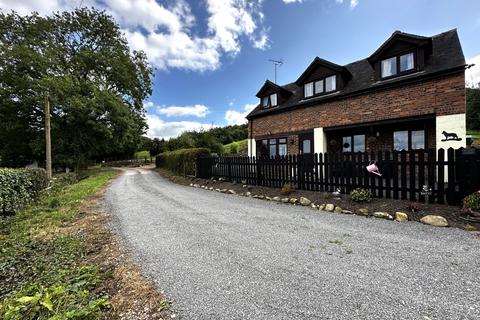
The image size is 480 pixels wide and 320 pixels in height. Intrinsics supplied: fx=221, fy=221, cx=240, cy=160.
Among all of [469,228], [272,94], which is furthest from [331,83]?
[469,228]

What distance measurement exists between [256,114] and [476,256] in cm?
1521

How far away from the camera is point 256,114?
685 inches

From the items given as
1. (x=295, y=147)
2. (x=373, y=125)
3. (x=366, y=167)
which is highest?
(x=373, y=125)

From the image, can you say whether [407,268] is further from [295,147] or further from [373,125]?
[295,147]

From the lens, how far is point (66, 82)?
1969cm

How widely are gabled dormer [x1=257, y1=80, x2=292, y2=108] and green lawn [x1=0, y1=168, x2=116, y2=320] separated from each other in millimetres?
14046

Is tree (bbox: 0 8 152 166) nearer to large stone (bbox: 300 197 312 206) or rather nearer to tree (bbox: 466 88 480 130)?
large stone (bbox: 300 197 312 206)

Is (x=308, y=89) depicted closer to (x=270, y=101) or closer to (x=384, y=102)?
(x=270, y=101)

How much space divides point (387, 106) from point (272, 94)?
8027 mm

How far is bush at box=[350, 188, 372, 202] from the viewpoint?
19.8 ft

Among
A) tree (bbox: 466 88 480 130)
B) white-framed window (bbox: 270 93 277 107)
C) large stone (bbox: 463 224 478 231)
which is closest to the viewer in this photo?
large stone (bbox: 463 224 478 231)

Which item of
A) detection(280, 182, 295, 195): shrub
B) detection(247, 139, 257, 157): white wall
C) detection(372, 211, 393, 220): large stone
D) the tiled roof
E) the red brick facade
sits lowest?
detection(372, 211, 393, 220): large stone

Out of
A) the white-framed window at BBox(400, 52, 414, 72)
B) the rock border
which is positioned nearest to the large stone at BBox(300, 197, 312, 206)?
the rock border

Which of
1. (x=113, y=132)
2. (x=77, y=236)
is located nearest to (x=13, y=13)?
(x=113, y=132)
